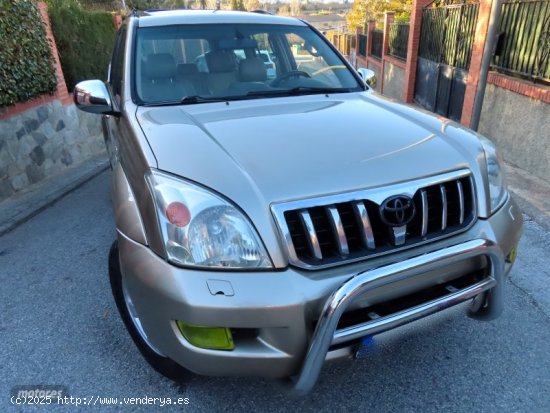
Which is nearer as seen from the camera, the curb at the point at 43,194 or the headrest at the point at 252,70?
the headrest at the point at 252,70

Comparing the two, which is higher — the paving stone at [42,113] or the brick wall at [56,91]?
the brick wall at [56,91]

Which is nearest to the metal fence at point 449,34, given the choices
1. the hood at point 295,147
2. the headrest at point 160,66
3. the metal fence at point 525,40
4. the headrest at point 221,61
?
the metal fence at point 525,40

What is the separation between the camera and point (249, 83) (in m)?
2.80

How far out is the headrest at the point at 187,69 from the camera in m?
2.76

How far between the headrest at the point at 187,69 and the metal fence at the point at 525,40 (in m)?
4.21

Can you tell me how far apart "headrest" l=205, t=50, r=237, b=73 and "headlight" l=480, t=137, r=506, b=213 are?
169cm

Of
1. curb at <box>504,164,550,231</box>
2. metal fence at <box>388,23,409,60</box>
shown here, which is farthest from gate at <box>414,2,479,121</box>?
curb at <box>504,164,550,231</box>

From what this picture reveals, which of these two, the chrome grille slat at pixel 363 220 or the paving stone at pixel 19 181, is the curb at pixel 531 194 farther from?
the paving stone at pixel 19 181

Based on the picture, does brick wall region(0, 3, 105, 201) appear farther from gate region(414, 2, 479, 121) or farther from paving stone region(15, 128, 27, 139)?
gate region(414, 2, 479, 121)

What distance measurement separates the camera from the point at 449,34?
7.54 m

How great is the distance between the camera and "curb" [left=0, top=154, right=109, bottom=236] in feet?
14.5

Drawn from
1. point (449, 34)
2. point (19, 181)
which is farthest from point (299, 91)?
point (449, 34)

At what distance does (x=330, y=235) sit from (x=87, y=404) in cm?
150

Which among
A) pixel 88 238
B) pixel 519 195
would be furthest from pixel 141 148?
pixel 519 195
